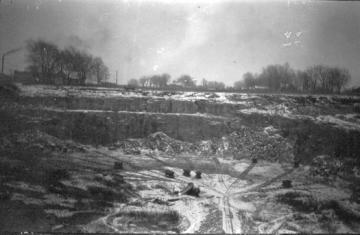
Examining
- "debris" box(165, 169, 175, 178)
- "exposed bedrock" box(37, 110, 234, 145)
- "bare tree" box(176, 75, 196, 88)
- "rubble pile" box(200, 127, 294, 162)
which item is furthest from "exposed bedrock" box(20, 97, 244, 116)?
"bare tree" box(176, 75, 196, 88)

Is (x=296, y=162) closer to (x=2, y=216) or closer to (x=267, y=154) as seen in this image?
(x=267, y=154)

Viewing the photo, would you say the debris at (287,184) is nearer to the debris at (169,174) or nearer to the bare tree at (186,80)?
the debris at (169,174)

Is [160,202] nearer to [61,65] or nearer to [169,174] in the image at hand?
[169,174]

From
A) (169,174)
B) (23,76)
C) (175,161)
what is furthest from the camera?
(23,76)

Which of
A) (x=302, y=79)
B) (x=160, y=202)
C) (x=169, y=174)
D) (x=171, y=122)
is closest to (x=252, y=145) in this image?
(x=171, y=122)

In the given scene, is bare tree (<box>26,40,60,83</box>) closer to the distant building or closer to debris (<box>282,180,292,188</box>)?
the distant building

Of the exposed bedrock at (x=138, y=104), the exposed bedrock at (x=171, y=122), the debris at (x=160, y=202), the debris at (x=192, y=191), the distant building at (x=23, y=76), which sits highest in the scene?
the distant building at (x=23, y=76)

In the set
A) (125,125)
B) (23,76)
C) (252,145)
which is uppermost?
(23,76)

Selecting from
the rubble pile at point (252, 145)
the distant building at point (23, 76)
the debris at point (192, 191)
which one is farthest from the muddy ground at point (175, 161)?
the distant building at point (23, 76)
